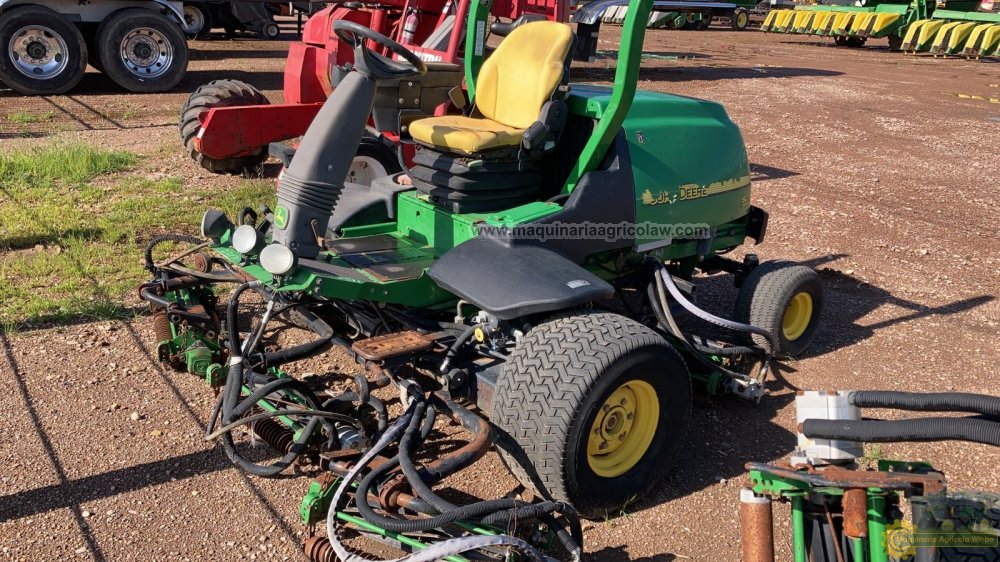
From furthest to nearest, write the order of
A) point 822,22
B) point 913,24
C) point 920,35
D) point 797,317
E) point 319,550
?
1. point 822,22
2. point 913,24
3. point 920,35
4. point 797,317
5. point 319,550

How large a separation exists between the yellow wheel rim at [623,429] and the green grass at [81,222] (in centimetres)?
291

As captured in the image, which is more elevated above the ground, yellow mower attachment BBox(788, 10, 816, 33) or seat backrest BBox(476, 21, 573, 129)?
seat backrest BBox(476, 21, 573, 129)

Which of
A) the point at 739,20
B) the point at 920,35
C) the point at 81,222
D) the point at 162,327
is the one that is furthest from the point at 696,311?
the point at 739,20

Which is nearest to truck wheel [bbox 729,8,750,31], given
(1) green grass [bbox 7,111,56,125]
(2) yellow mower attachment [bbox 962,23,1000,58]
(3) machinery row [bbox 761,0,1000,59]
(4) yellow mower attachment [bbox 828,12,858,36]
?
(3) machinery row [bbox 761,0,1000,59]

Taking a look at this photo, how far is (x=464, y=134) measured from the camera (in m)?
3.72

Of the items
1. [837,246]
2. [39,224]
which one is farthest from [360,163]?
[837,246]

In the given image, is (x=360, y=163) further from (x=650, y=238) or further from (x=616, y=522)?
(x=616, y=522)

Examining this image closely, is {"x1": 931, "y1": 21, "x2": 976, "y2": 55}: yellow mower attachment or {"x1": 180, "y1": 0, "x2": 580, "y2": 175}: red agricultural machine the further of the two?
{"x1": 931, "y1": 21, "x2": 976, "y2": 55}: yellow mower attachment

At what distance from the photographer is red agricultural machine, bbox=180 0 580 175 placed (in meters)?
5.47

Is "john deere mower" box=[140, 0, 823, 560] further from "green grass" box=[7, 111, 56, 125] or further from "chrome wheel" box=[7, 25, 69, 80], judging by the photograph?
"chrome wheel" box=[7, 25, 69, 80]

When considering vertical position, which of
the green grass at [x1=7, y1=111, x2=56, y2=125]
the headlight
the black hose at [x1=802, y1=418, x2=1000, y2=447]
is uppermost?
the black hose at [x1=802, y1=418, x2=1000, y2=447]

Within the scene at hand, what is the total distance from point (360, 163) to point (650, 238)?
2047 mm

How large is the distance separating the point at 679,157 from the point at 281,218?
1.97m

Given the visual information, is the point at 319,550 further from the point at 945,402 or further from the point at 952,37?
the point at 952,37
